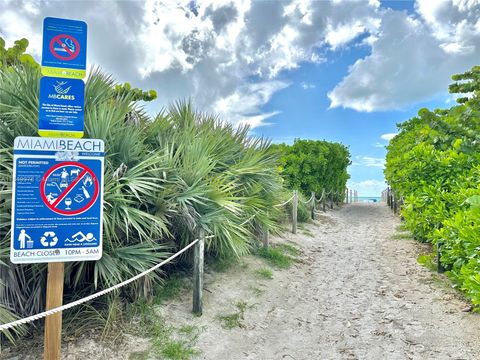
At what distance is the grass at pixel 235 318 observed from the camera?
426 centimetres

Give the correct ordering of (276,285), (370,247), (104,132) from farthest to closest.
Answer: (370,247)
(276,285)
(104,132)

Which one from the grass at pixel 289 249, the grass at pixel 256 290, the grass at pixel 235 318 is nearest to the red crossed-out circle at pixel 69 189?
the grass at pixel 235 318

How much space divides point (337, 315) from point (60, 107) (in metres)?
4.13

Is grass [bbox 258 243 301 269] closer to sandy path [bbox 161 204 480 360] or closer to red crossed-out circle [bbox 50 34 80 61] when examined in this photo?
sandy path [bbox 161 204 480 360]

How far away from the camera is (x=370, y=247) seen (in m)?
8.88

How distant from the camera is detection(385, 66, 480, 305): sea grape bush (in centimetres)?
388

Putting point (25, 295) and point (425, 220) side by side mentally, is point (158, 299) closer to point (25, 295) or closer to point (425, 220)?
point (25, 295)

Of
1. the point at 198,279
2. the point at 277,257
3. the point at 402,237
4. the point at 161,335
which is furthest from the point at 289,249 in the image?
the point at 161,335

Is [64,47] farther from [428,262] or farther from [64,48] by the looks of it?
[428,262]

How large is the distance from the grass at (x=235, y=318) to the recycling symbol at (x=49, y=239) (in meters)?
2.27

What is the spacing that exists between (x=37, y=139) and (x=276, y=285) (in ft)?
13.7

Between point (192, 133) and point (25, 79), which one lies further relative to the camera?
point (192, 133)

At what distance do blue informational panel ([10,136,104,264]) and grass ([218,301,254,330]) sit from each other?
1.98 metres

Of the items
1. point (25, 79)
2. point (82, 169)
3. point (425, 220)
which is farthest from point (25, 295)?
point (425, 220)
